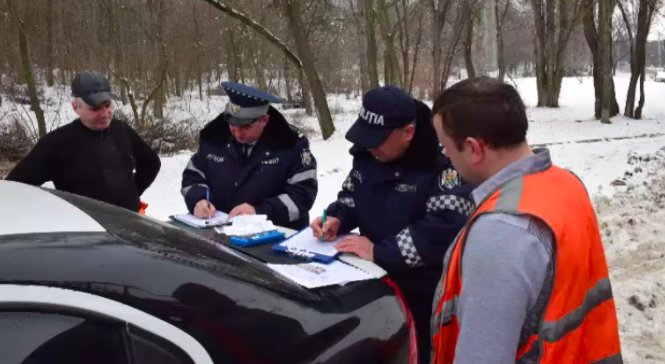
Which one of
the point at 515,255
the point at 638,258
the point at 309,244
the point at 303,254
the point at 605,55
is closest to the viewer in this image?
the point at 515,255

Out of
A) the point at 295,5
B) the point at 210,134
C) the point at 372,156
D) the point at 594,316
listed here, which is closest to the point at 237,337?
the point at 594,316

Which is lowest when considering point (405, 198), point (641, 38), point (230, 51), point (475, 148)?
point (405, 198)

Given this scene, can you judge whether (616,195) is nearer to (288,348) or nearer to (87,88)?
(87,88)

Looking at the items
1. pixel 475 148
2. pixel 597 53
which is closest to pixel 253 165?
pixel 475 148

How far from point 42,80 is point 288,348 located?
25178 mm

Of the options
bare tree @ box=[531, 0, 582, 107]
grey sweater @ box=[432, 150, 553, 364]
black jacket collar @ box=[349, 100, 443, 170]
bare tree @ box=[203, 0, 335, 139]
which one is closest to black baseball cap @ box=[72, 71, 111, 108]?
black jacket collar @ box=[349, 100, 443, 170]

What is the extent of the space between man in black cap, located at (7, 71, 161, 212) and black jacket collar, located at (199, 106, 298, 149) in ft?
2.18

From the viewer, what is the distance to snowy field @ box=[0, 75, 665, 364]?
430 centimetres

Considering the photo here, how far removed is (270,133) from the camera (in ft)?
11.2

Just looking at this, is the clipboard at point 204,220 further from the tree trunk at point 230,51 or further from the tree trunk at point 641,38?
the tree trunk at point 230,51

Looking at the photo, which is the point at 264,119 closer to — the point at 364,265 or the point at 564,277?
the point at 364,265

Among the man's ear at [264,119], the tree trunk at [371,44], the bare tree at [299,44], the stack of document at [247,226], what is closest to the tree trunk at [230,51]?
the tree trunk at [371,44]

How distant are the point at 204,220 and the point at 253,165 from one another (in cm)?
44

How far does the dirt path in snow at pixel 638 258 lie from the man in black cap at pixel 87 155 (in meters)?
3.23
